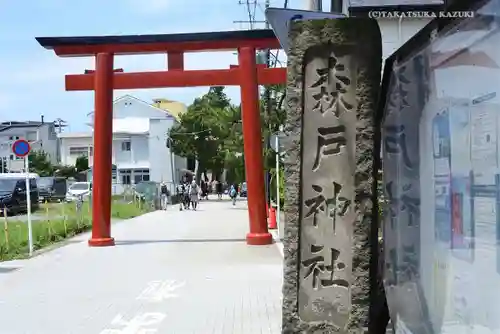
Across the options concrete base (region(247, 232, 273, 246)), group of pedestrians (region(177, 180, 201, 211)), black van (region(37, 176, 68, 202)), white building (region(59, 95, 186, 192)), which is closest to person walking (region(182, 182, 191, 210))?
group of pedestrians (region(177, 180, 201, 211))

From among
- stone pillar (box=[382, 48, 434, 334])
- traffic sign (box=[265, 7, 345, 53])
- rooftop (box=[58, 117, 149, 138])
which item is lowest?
stone pillar (box=[382, 48, 434, 334])

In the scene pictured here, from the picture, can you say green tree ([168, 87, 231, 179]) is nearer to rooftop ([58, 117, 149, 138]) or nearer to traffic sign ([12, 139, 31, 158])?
rooftop ([58, 117, 149, 138])

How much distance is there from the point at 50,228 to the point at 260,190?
7315 millimetres

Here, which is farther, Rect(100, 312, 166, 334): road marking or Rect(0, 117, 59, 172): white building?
Rect(0, 117, 59, 172): white building

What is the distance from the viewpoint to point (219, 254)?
14812mm

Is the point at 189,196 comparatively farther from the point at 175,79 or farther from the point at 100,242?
the point at 175,79

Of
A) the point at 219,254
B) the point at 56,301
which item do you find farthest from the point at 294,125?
the point at 219,254

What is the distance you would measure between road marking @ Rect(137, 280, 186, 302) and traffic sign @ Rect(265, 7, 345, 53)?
4.97 metres

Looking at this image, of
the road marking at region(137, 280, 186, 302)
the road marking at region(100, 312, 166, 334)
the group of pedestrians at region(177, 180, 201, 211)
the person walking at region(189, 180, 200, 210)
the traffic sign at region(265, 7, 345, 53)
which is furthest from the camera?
the group of pedestrians at region(177, 180, 201, 211)

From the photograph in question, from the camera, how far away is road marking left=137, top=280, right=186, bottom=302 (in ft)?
32.1

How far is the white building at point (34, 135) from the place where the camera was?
72056 millimetres

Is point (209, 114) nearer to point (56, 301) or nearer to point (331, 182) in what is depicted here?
point (56, 301)

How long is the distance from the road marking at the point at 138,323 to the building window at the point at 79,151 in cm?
6233

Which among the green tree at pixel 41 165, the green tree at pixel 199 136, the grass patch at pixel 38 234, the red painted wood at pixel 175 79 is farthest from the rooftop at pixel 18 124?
the red painted wood at pixel 175 79
